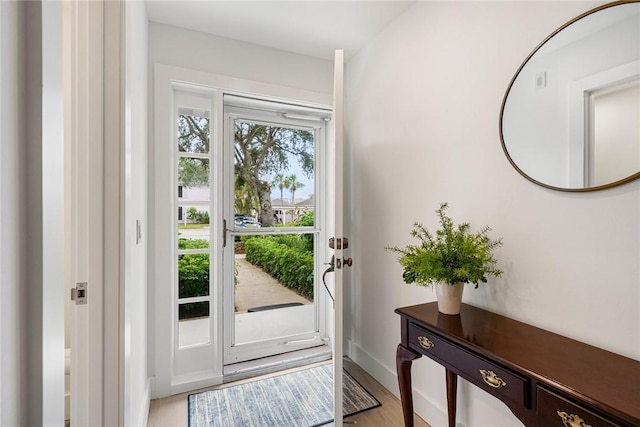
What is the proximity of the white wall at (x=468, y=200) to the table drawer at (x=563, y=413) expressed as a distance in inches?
14.6

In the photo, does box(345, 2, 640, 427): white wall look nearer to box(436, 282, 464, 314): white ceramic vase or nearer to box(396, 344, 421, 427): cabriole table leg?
box(436, 282, 464, 314): white ceramic vase

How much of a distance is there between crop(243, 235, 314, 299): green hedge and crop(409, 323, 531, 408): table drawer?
56.6 inches

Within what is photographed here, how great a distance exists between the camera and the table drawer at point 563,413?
0.77 metres

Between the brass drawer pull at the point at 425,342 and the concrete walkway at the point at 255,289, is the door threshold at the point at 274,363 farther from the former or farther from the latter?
the brass drawer pull at the point at 425,342

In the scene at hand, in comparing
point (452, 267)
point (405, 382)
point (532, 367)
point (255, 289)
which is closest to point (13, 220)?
point (532, 367)

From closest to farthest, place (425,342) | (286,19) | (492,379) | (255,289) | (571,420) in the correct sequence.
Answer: (571,420) < (492,379) < (425,342) < (286,19) < (255,289)

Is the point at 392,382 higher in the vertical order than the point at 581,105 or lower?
lower

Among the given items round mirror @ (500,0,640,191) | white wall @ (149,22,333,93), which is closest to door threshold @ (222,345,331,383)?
round mirror @ (500,0,640,191)

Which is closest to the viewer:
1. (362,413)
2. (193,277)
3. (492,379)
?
(492,379)

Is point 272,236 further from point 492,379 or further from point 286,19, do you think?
point 492,379

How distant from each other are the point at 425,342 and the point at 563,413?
0.51 m

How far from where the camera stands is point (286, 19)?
1961mm

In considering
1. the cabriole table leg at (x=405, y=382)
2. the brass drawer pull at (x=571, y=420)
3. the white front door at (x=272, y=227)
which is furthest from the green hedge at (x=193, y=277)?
the brass drawer pull at (x=571, y=420)

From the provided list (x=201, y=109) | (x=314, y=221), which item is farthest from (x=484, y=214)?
(x=201, y=109)
